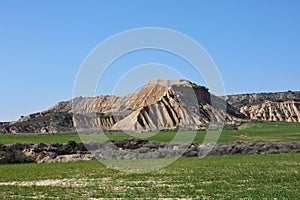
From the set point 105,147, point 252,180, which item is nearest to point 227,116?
point 105,147

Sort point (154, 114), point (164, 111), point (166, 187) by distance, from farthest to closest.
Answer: point (164, 111)
point (154, 114)
point (166, 187)

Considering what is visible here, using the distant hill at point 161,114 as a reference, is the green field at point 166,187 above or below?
below

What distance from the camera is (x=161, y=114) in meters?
143

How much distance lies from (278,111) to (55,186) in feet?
532

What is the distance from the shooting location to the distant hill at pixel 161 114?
139 m

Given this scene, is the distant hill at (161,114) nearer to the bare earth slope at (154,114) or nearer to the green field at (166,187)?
the bare earth slope at (154,114)

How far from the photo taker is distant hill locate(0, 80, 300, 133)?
139375 millimetres

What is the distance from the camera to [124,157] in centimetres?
5738

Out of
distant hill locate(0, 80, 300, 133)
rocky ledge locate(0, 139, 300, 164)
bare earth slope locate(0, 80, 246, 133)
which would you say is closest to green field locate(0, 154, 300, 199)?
rocky ledge locate(0, 139, 300, 164)

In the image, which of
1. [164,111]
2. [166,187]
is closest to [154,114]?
[164,111]

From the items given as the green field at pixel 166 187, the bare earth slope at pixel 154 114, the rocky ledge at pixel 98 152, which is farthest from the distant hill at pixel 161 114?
the green field at pixel 166 187

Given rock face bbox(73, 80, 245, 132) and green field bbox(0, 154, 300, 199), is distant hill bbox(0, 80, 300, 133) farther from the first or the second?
green field bbox(0, 154, 300, 199)

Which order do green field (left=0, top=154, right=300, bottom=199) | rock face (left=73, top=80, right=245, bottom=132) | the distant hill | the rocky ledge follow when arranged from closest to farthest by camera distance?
green field (left=0, top=154, right=300, bottom=199), the rocky ledge, rock face (left=73, top=80, right=245, bottom=132), the distant hill

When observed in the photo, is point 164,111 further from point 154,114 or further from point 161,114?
point 154,114
